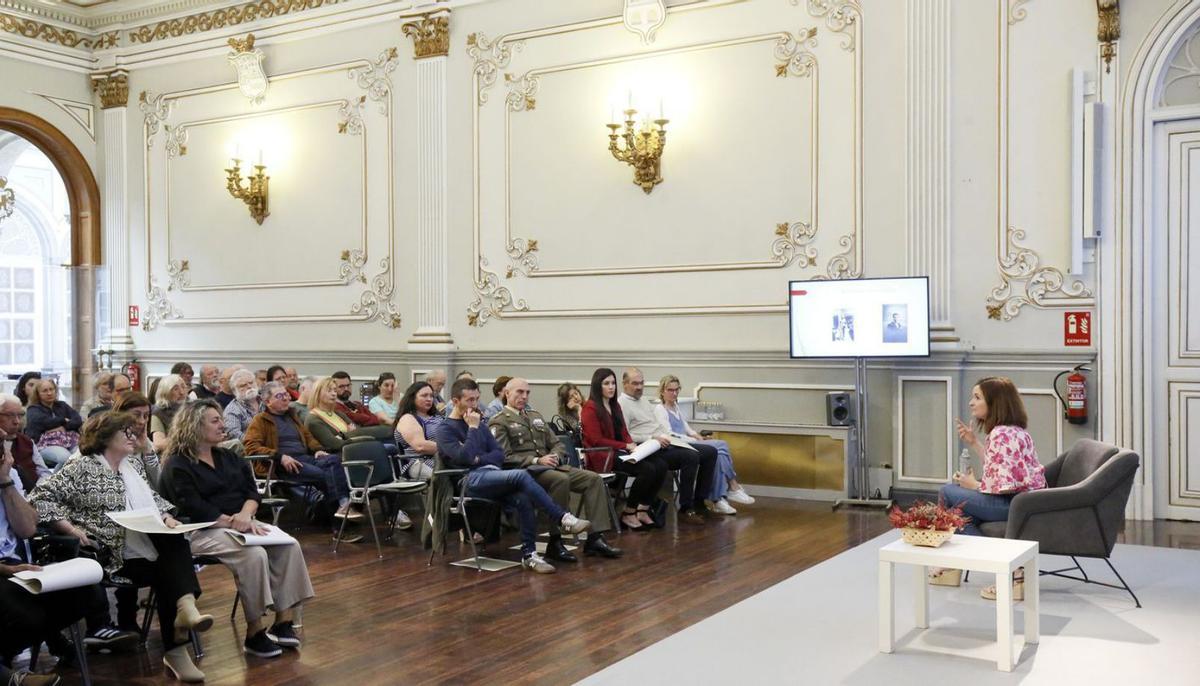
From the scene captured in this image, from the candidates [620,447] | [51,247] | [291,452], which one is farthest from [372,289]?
[51,247]

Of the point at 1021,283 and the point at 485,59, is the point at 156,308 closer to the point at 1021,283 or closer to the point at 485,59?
the point at 485,59

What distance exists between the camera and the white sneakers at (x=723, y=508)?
7.78 metres

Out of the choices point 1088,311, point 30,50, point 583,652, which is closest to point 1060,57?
point 1088,311

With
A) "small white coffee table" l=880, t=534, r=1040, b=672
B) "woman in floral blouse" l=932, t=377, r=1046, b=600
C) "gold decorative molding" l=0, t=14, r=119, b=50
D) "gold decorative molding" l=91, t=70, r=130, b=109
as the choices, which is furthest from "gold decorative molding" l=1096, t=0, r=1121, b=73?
"gold decorative molding" l=0, t=14, r=119, b=50

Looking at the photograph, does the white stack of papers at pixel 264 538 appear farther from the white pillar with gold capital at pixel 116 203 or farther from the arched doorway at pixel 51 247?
the arched doorway at pixel 51 247

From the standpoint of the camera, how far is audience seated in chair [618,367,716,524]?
7636mm

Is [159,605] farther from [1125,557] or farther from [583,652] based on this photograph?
[1125,557]

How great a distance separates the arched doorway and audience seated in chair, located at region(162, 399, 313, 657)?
847 centimetres

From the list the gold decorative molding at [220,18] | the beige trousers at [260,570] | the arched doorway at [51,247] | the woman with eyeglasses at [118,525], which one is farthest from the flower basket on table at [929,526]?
the arched doorway at [51,247]

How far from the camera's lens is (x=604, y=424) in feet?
24.2

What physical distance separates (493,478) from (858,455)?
3.25 m

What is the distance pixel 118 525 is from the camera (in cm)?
436

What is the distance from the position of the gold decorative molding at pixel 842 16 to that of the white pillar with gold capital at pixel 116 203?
7910mm

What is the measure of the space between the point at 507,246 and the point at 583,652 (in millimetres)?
5851
